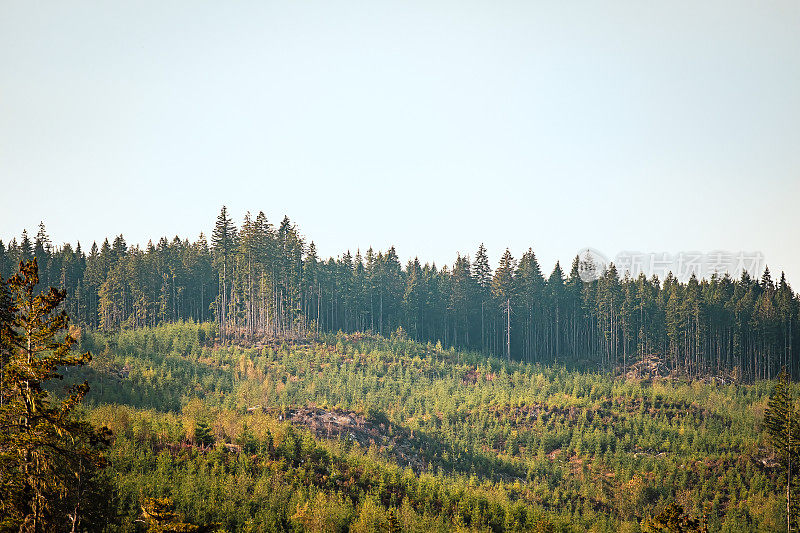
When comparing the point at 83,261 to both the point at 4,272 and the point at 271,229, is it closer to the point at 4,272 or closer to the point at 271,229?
the point at 4,272

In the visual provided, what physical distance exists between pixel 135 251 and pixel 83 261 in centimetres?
1653

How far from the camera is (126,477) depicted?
93.0ft

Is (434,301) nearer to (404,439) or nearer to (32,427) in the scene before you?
(404,439)

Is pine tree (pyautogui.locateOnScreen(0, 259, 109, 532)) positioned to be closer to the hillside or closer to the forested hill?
the hillside

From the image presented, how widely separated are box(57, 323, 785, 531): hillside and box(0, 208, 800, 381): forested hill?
35.0 feet

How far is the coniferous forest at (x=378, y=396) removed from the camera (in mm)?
21922

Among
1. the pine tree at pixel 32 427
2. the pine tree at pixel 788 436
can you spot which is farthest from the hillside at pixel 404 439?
the pine tree at pixel 32 427

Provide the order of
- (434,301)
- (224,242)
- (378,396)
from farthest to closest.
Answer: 1. (434,301)
2. (224,242)
3. (378,396)

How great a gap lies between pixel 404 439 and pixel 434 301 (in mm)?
51916

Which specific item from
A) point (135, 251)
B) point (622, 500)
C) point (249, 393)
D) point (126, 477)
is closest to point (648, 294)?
point (622, 500)

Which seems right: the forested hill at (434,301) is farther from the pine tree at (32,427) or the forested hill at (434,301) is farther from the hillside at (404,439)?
the pine tree at (32,427)

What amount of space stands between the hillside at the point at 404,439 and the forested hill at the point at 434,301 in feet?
35.0

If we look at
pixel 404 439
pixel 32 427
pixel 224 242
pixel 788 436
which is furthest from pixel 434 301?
pixel 32 427

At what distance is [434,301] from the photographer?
100 m
